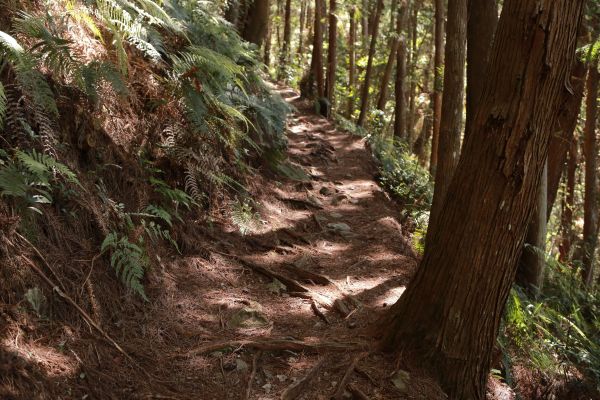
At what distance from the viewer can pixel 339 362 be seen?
14.1ft

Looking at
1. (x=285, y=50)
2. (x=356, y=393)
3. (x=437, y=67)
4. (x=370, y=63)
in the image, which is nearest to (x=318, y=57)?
(x=370, y=63)

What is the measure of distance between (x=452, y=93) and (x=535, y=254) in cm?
267

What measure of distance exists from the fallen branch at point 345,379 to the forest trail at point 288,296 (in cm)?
5

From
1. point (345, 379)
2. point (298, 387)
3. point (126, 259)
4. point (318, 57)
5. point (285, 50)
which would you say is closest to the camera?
point (298, 387)

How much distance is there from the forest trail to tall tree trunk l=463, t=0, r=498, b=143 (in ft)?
7.59

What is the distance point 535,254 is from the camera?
7.79 m

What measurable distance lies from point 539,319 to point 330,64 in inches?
429

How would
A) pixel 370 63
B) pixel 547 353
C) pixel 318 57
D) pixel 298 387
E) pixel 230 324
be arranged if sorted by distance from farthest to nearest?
pixel 318 57
pixel 370 63
pixel 547 353
pixel 230 324
pixel 298 387

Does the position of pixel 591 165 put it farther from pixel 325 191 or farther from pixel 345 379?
pixel 345 379

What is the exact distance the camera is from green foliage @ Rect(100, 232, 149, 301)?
4117 mm

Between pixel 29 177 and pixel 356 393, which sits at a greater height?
pixel 29 177

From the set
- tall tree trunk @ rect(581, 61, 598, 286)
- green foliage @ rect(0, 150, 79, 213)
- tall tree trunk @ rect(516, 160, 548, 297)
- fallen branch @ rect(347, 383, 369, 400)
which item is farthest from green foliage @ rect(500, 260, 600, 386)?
green foliage @ rect(0, 150, 79, 213)

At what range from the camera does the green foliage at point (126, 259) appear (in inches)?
162

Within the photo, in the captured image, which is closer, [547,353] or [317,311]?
[317,311]
